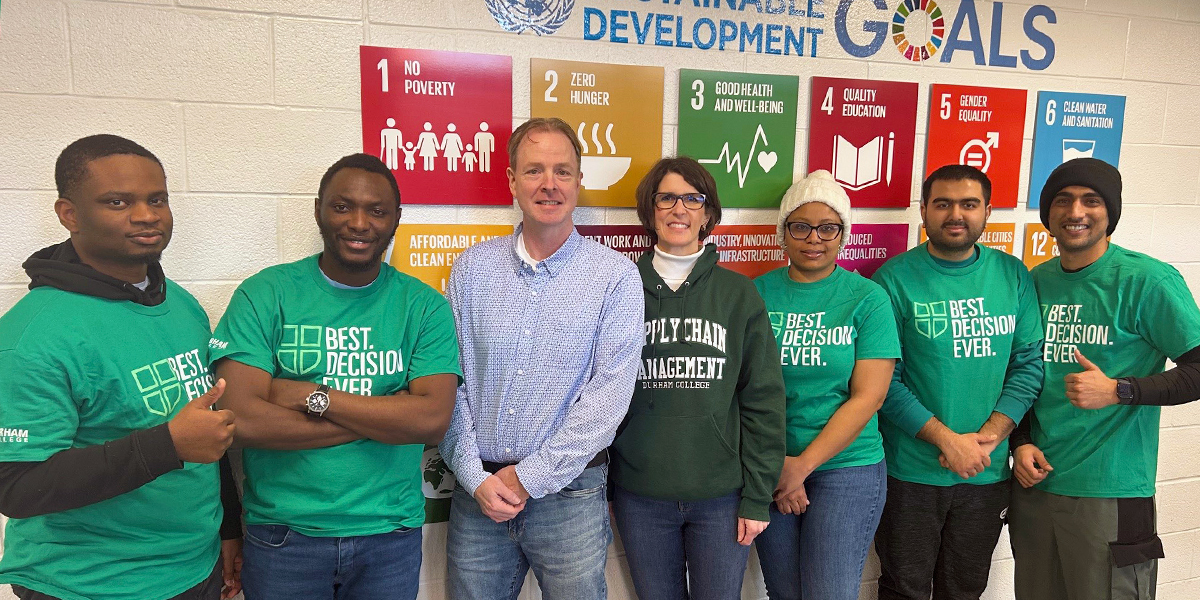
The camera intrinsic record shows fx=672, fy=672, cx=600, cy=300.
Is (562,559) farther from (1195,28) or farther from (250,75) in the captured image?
(1195,28)

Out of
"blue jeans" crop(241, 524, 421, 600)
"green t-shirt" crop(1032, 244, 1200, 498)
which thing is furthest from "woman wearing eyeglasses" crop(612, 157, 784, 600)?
"green t-shirt" crop(1032, 244, 1200, 498)

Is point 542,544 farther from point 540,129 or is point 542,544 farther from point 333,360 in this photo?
point 540,129

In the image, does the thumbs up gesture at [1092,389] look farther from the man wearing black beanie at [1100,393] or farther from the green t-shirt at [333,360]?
the green t-shirt at [333,360]

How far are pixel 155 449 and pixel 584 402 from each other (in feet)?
2.87

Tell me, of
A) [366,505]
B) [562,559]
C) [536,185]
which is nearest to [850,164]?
[536,185]

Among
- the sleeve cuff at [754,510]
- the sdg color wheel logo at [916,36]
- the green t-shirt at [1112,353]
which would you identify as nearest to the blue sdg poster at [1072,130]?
the sdg color wheel logo at [916,36]

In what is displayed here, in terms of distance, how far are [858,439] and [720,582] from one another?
577 mm

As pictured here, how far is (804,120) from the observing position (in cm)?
224

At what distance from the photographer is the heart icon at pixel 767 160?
2197 millimetres

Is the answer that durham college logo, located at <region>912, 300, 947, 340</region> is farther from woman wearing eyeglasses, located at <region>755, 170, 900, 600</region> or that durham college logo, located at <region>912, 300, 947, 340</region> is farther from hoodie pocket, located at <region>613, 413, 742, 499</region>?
hoodie pocket, located at <region>613, 413, 742, 499</region>

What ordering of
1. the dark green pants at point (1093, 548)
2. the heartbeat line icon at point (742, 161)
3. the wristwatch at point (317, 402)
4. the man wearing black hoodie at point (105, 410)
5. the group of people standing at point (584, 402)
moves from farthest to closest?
the heartbeat line icon at point (742, 161), the dark green pants at point (1093, 548), the wristwatch at point (317, 402), the group of people standing at point (584, 402), the man wearing black hoodie at point (105, 410)

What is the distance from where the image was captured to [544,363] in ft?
5.40

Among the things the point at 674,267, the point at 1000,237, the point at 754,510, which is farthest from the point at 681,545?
the point at 1000,237

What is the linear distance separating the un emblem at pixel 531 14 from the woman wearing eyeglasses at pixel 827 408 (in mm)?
896
